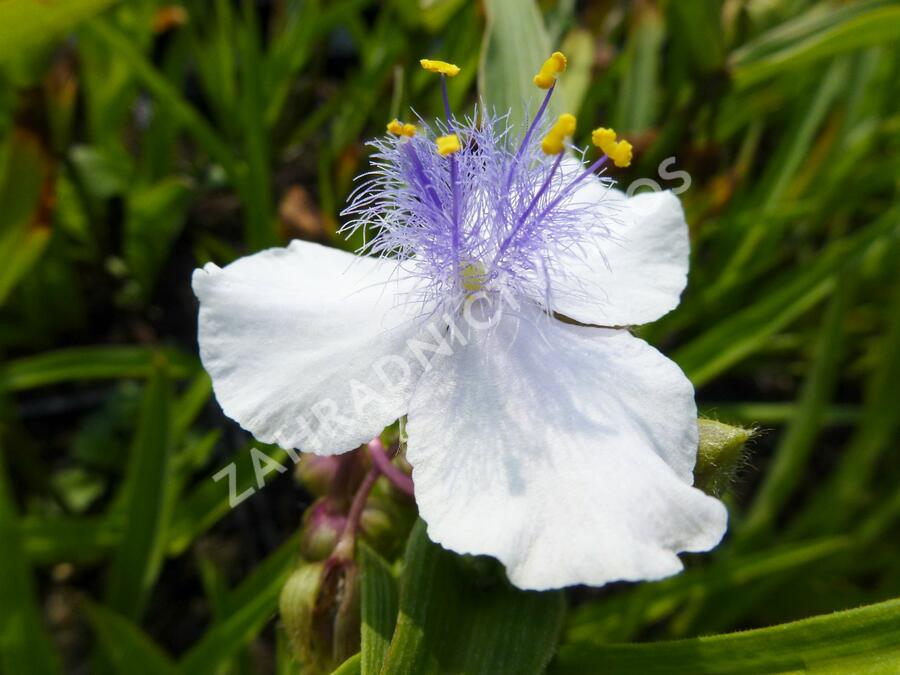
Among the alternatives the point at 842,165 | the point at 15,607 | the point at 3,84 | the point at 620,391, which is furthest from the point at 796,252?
the point at 3,84

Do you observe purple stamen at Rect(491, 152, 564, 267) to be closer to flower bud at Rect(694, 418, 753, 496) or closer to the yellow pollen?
the yellow pollen

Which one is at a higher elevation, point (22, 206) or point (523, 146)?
point (523, 146)

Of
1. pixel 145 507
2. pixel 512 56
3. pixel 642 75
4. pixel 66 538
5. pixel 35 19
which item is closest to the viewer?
pixel 35 19

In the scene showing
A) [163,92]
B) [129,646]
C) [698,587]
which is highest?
[163,92]

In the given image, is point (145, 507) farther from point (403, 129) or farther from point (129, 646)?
point (403, 129)

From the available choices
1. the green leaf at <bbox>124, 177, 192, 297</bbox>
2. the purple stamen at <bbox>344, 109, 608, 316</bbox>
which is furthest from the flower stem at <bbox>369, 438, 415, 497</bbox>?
the green leaf at <bbox>124, 177, 192, 297</bbox>

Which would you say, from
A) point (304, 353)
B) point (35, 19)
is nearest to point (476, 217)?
point (304, 353)
